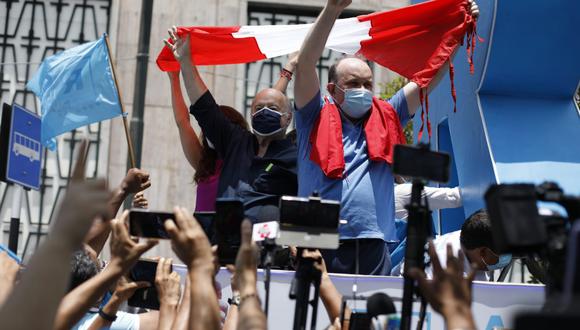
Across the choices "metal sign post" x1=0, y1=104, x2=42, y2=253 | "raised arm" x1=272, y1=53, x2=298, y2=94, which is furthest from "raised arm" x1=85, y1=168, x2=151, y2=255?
"metal sign post" x1=0, y1=104, x2=42, y2=253

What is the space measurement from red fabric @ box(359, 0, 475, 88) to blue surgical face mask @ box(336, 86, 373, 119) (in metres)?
0.60

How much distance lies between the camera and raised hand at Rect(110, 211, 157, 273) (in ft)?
10.7

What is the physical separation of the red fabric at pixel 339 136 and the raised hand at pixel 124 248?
5.25 feet

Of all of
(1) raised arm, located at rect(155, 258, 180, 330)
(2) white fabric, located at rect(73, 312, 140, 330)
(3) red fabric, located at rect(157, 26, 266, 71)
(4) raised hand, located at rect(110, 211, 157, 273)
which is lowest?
(2) white fabric, located at rect(73, 312, 140, 330)

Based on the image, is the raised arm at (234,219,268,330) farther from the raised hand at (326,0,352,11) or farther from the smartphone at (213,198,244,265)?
the raised hand at (326,0,352,11)

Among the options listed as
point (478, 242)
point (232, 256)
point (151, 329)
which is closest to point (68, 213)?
point (232, 256)

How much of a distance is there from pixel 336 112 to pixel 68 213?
2.87m

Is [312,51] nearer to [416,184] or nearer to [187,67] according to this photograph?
[187,67]

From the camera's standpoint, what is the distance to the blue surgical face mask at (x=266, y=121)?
527 cm

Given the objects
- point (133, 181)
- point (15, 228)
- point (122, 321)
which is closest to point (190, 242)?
point (122, 321)

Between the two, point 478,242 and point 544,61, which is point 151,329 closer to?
point 478,242

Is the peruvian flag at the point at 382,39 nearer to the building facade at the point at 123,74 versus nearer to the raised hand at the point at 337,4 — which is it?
the raised hand at the point at 337,4

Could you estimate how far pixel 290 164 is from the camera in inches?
209

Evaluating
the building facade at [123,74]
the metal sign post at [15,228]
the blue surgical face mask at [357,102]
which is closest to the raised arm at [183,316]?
the blue surgical face mask at [357,102]
